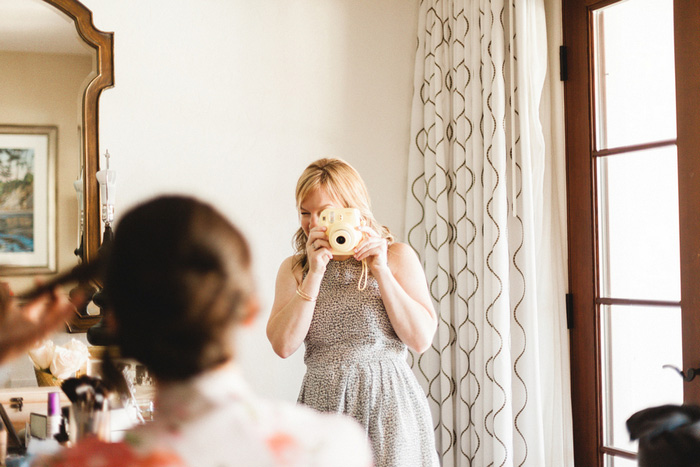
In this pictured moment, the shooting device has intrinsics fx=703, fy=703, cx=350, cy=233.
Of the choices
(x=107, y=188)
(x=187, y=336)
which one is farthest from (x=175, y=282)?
(x=107, y=188)

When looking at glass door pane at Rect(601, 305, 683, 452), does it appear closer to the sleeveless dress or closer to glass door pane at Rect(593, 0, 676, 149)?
glass door pane at Rect(593, 0, 676, 149)

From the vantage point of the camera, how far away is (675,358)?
2.05 m

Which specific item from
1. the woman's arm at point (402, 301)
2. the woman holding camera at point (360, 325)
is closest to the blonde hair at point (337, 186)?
the woman holding camera at point (360, 325)

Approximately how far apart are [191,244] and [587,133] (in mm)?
1942

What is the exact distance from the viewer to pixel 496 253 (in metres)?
2.29

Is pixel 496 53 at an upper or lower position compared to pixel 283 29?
lower

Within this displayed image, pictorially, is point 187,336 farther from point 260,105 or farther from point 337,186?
point 260,105

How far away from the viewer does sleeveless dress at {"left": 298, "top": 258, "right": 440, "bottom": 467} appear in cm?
163

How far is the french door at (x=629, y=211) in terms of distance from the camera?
78.0 inches

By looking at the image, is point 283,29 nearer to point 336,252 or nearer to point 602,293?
point 336,252

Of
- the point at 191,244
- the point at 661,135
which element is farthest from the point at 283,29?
the point at 191,244

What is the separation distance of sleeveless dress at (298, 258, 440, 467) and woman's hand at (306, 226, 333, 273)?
114mm

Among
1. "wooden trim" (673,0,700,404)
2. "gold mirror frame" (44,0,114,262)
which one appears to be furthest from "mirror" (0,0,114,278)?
"wooden trim" (673,0,700,404)

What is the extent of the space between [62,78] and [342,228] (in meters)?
1.16
